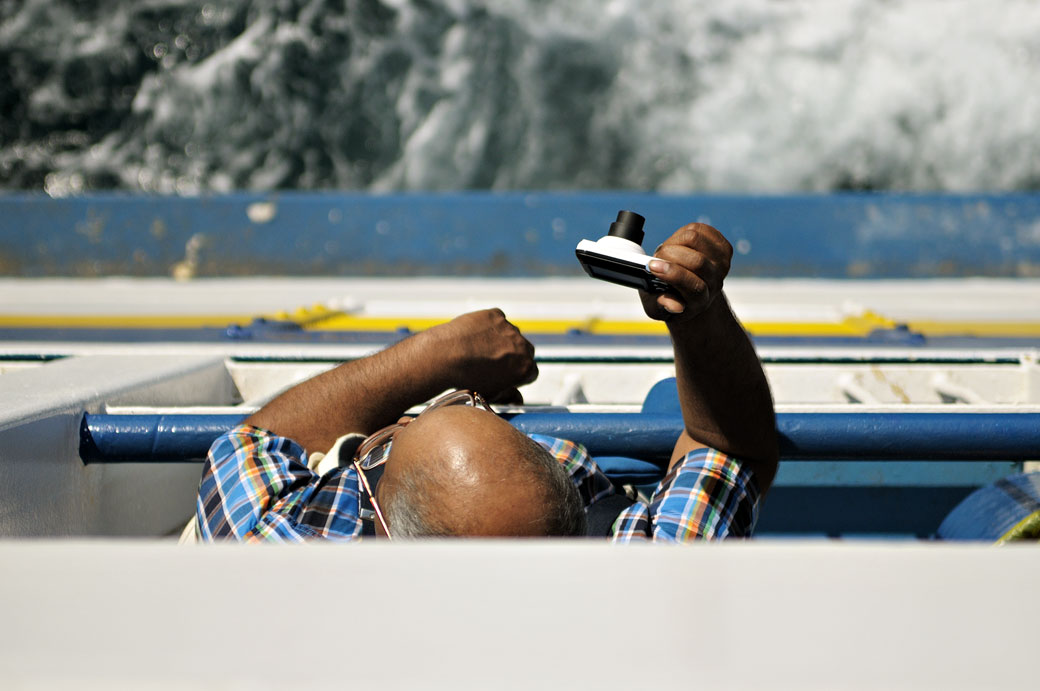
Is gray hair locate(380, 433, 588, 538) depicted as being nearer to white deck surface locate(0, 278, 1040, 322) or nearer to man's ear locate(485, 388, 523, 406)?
man's ear locate(485, 388, 523, 406)

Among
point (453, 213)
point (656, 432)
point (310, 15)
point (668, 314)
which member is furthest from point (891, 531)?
point (310, 15)

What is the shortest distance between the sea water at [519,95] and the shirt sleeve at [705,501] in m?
5.77

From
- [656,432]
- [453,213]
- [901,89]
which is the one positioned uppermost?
[901,89]

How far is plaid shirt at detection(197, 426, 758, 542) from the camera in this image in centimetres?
98

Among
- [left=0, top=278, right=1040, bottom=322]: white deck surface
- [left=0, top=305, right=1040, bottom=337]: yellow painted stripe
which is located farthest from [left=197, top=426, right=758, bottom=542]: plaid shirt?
[left=0, top=278, right=1040, bottom=322]: white deck surface

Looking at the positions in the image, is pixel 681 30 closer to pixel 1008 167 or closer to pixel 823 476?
pixel 1008 167

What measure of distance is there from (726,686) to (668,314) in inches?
21.2

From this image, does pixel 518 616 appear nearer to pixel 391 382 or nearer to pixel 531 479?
pixel 531 479

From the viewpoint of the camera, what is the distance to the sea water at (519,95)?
6.47m

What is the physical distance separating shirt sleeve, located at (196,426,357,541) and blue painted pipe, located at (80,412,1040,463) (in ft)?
0.29

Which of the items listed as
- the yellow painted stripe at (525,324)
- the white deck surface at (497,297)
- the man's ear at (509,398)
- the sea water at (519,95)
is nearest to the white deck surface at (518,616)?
the man's ear at (509,398)

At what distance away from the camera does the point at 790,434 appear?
1.09 metres

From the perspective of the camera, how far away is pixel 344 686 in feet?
1.19

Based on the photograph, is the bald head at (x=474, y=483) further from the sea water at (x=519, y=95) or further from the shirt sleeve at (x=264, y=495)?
the sea water at (x=519, y=95)
